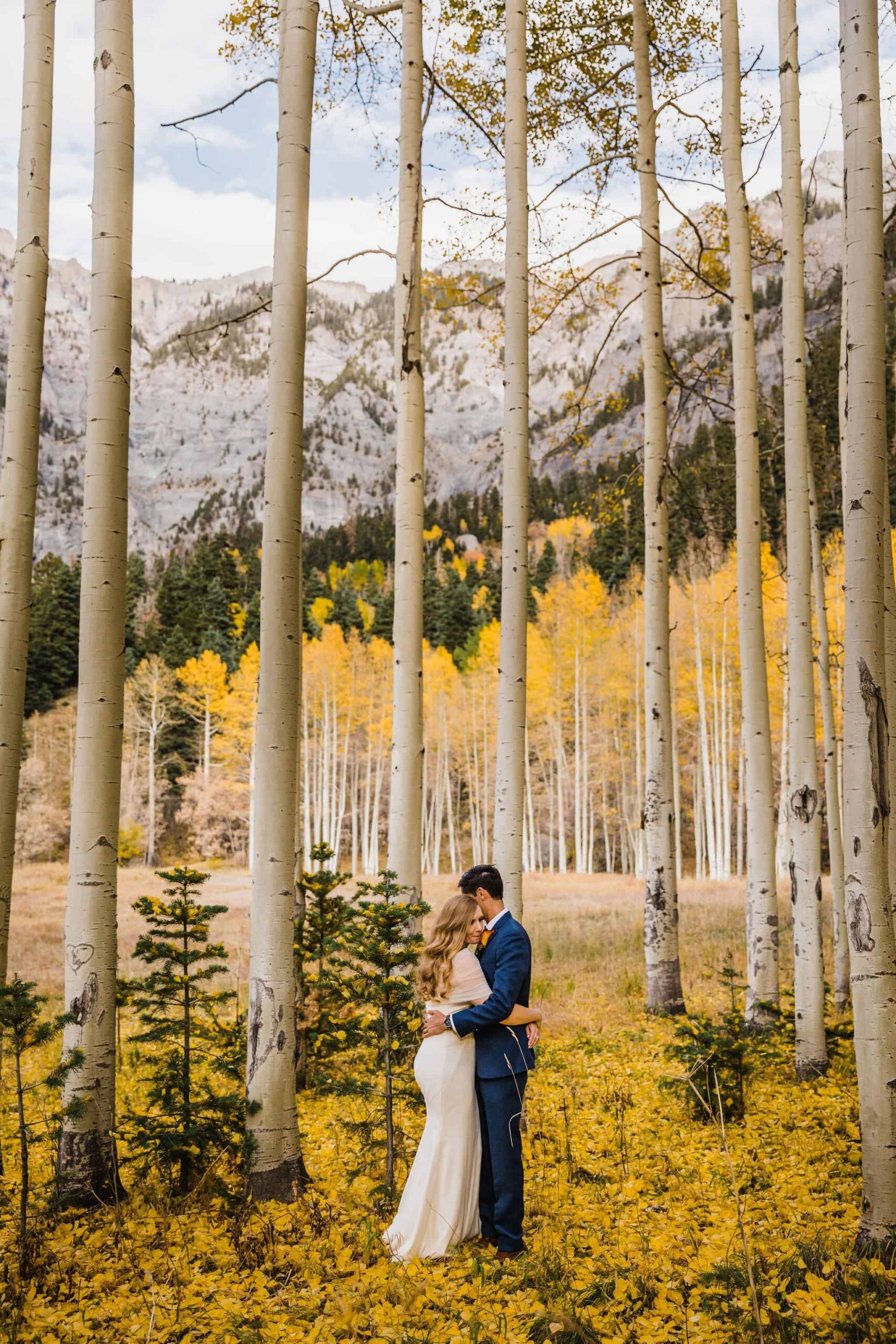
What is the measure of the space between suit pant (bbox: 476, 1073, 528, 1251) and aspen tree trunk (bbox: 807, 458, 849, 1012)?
4.98 meters

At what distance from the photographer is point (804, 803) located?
589 cm

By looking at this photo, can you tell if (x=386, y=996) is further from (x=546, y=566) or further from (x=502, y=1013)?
(x=546, y=566)

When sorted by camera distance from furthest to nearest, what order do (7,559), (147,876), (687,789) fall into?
1. (687,789)
2. (147,876)
3. (7,559)

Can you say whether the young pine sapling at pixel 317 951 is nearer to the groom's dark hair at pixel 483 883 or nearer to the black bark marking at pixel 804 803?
the groom's dark hair at pixel 483 883

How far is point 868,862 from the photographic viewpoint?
128 inches

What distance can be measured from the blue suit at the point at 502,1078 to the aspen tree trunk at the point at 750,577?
142 inches

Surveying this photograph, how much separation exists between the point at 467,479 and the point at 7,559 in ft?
429

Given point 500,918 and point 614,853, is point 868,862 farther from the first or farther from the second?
point 614,853

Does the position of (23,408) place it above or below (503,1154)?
above

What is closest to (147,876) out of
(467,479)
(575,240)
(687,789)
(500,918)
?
(687,789)

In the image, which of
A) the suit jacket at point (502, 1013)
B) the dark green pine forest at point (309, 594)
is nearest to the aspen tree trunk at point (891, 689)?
the suit jacket at point (502, 1013)

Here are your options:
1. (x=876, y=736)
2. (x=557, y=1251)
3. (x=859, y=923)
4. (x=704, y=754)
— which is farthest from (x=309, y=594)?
(x=859, y=923)

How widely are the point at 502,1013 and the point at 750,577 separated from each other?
474 centimetres

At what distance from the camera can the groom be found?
362 centimetres
